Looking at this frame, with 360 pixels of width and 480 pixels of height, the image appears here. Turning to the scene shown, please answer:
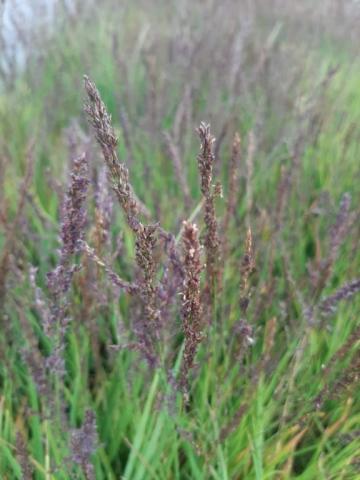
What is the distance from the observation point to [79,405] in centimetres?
129

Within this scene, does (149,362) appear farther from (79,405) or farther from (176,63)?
(176,63)

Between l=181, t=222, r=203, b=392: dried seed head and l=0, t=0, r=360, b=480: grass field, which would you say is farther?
l=0, t=0, r=360, b=480: grass field

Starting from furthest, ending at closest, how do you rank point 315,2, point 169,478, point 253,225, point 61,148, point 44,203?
point 315,2 < point 61,148 < point 44,203 < point 253,225 < point 169,478

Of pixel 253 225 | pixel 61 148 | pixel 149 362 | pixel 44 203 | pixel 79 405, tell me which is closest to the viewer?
pixel 149 362

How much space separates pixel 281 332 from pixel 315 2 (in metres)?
3.72

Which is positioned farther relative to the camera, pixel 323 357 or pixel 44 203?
pixel 44 203

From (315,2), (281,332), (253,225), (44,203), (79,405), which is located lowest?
(79,405)

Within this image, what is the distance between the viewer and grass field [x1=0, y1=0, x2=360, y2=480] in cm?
85

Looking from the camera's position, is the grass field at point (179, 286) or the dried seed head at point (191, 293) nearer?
the dried seed head at point (191, 293)

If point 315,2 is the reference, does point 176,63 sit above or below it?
below

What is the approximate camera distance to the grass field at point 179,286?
Answer: 85 centimetres

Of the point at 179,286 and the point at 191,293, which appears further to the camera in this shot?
the point at 179,286

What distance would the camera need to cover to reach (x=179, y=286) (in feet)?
3.03

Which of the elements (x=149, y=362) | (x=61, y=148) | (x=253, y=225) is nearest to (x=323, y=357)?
(x=253, y=225)
